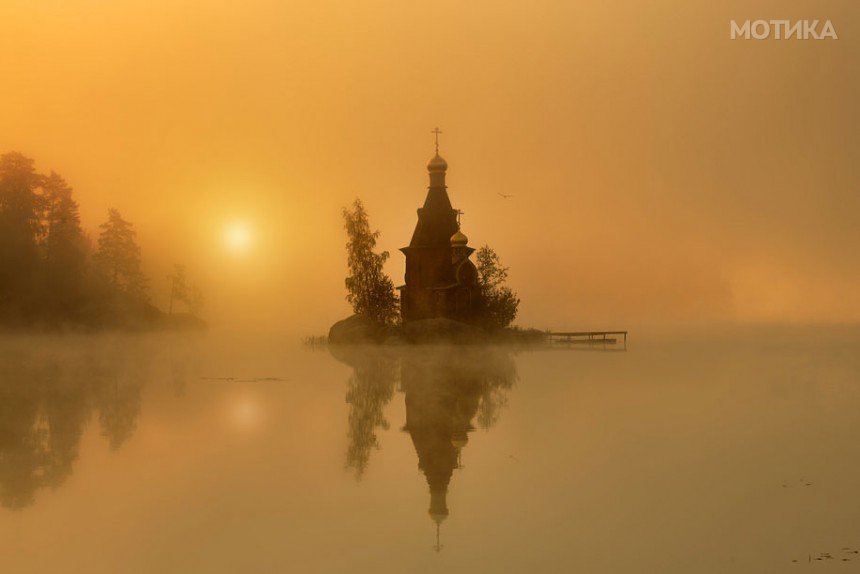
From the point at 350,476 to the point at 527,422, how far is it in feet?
25.2

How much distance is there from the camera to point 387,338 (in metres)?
57.4

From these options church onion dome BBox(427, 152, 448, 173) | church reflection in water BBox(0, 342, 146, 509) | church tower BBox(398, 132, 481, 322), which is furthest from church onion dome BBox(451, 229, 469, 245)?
church reflection in water BBox(0, 342, 146, 509)

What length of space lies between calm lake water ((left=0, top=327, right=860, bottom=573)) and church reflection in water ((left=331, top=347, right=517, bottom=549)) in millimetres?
113

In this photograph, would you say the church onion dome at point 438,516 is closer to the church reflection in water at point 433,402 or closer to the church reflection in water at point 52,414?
the church reflection in water at point 433,402

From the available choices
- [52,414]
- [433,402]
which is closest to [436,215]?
[433,402]

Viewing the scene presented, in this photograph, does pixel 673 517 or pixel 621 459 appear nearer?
pixel 673 517

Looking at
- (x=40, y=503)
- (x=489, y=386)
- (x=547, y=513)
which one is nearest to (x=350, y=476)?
(x=547, y=513)

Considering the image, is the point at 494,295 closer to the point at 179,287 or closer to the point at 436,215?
the point at 436,215

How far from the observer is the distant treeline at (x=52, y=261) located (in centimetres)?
6759

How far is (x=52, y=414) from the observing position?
2223 centimetres

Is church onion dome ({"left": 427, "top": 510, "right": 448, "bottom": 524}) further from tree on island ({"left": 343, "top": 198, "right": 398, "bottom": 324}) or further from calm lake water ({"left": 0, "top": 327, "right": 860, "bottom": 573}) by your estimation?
tree on island ({"left": 343, "top": 198, "right": 398, "bottom": 324})

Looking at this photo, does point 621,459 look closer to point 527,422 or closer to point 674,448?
point 674,448

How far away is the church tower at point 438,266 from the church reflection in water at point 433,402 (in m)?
9.73

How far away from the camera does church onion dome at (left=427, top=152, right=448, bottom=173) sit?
58.6m
